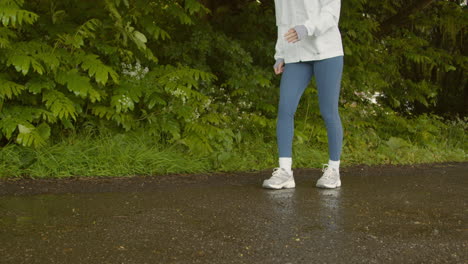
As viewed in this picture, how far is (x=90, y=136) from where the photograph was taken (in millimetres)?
5465

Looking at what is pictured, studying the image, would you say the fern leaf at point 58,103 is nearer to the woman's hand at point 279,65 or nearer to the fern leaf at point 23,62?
the fern leaf at point 23,62

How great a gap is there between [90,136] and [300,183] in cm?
224

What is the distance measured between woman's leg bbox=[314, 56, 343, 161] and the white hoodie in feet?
0.27

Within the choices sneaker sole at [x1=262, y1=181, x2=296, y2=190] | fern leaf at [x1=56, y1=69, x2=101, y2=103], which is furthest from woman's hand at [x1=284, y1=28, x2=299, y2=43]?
fern leaf at [x1=56, y1=69, x2=101, y2=103]

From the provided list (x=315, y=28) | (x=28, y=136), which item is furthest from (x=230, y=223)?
(x=28, y=136)

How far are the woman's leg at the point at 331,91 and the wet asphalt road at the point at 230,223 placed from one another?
1.48ft

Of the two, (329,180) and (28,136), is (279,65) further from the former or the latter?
(28,136)

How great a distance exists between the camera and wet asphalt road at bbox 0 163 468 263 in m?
2.68

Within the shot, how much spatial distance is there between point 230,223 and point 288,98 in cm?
156

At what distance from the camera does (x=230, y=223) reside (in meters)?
3.30

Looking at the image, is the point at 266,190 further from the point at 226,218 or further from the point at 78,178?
the point at 78,178

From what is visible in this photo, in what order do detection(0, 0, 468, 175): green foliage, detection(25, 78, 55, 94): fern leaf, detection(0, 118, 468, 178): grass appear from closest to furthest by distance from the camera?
detection(0, 118, 468, 178): grass
detection(25, 78, 55, 94): fern leaf
detection(0, 0, 468, 175): green foliage

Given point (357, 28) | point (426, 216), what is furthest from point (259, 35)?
point (426, 216)

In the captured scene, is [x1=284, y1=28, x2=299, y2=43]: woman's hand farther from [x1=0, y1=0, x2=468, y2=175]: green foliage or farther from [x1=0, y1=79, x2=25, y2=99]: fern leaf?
[x1=0, y1=79, x2=25, y2=99]: fern leaf
